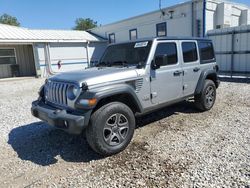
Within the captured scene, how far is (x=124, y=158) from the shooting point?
3715 millimetres

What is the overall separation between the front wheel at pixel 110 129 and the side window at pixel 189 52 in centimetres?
226

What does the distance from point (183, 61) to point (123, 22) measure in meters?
15.9

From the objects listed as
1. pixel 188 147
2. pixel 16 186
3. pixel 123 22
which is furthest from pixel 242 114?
pixel 123 22

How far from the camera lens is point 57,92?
13.0 ft

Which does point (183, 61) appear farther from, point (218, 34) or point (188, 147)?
point (218, 34)

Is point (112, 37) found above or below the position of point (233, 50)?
above

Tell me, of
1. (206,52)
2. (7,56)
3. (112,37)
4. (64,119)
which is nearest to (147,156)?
(64,119)

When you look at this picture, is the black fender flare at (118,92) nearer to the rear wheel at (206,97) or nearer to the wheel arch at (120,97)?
the wheel arch at (120,97)

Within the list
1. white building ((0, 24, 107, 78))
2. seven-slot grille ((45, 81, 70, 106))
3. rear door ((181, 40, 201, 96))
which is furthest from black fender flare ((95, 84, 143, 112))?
white building ((0, 24, 107, 78))

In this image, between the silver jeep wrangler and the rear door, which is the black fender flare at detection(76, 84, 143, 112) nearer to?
the silver jeep wrangler

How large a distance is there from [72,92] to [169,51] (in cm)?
243

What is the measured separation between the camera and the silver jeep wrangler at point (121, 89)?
11.6ft

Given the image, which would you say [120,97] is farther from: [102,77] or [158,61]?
[158,61]

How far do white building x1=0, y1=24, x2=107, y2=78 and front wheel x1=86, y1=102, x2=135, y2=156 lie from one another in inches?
608
